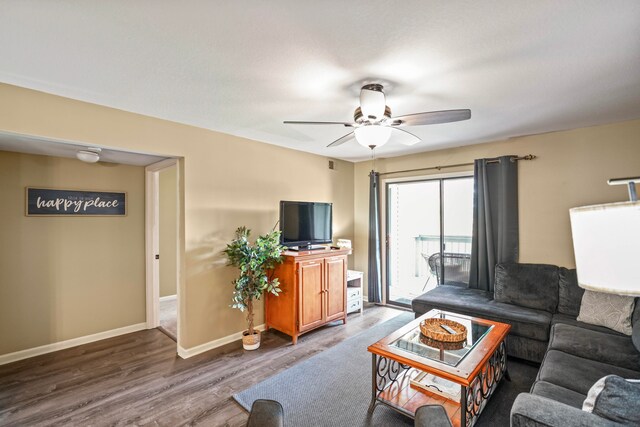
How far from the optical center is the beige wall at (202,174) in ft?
7.81

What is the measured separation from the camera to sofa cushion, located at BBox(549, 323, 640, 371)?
2145 mm

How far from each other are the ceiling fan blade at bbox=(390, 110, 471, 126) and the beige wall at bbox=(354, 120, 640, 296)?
219 cm

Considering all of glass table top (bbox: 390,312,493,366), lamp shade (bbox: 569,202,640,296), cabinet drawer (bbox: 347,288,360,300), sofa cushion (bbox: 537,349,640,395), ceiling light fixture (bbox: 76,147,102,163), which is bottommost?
cabinet drawer (bbox: 347,288,360,300)

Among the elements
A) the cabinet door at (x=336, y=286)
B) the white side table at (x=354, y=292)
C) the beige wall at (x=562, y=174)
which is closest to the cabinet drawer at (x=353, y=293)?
the white side table at (x=354, y=292)

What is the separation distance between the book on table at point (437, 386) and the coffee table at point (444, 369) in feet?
0.08

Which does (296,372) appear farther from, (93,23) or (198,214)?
(93,23)

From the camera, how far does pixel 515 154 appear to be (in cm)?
377

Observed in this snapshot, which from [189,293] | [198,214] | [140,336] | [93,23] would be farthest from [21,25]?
[140,336]

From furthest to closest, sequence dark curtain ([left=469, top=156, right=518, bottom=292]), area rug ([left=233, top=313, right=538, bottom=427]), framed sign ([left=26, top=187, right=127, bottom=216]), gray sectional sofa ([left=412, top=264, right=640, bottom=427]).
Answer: dark curtain ([left=469, top=156, right=518, bottom=292]) → framed sign ([left=26, top=187, right=127, bottom=216]) → area rug ([left=233, top=313, right=538, bottom=427]) → gray sectional sofa ([left=412, top=264, right=640, bottom=427])

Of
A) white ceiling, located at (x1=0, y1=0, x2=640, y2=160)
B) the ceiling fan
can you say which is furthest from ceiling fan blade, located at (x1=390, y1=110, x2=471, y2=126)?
white ceiling, located at (x1=0, y1=0, x2=640, y2=160)

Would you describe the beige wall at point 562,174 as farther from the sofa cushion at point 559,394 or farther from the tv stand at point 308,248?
the tv stand at point 308,248

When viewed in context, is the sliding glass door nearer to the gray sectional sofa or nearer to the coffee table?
the gray sectional sofa

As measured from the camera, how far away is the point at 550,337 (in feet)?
8.70

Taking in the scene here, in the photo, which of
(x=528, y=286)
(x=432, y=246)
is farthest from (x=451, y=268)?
(x=528, y=286)
